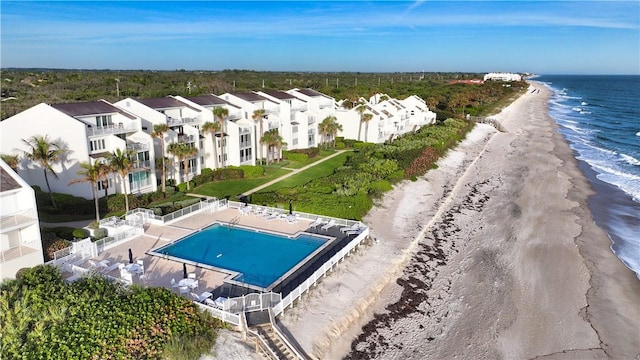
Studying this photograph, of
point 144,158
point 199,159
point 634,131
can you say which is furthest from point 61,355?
point 634,131

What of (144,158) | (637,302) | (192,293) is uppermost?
(144,158)

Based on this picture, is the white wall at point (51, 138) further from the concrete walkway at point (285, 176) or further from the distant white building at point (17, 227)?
the concrete walkway at point (285, 176)

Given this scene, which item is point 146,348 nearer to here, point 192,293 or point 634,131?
point 192,293

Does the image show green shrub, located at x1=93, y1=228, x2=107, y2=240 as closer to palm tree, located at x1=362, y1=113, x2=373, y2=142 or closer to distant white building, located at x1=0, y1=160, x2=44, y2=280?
distant white building, located at x1=0, y1=160, x2=44, y2=280

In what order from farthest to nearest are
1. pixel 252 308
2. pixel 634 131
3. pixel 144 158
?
1. pixel 634 131
2. pixel 144 158
3. pixel 252 308

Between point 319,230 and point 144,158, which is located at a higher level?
point 144,158

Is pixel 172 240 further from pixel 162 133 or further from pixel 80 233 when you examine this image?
pixel 162 133

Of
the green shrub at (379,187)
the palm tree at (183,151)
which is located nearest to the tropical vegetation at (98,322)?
the palm tree at (183,151)
